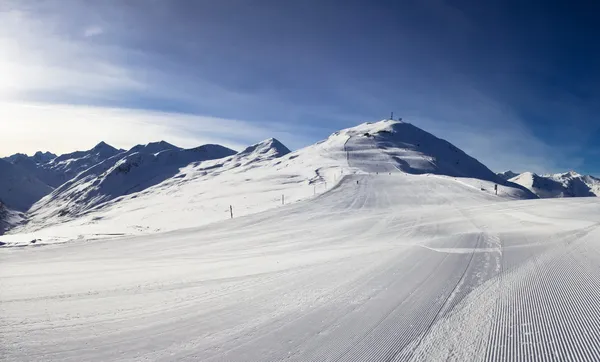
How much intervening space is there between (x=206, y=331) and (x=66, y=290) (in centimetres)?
377

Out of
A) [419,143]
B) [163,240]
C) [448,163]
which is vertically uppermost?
[419,143]

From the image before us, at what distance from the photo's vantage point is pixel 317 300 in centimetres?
554

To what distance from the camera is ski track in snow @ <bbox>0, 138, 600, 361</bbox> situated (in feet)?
12.9

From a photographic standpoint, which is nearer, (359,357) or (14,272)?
(359,357)

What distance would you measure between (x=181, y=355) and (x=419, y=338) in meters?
3.00

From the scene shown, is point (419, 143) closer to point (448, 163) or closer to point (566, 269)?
point (448, 163)

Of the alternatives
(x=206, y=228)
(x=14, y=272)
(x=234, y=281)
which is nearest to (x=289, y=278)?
(x=234, y=281)

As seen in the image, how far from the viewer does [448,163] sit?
13250 centimetres

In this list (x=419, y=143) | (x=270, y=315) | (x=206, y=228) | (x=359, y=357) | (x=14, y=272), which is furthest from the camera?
(x=419, y=143)

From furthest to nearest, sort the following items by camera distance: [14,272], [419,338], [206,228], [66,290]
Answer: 1. [206,228]
2. [14,272]
3. [66,290]
4. [419,338]

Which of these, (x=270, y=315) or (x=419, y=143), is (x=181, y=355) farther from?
(x=419, y=143)

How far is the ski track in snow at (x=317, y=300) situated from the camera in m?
3.94

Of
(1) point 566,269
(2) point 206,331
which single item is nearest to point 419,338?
(2) point 206,331

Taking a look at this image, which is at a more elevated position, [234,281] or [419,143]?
[419,143]
